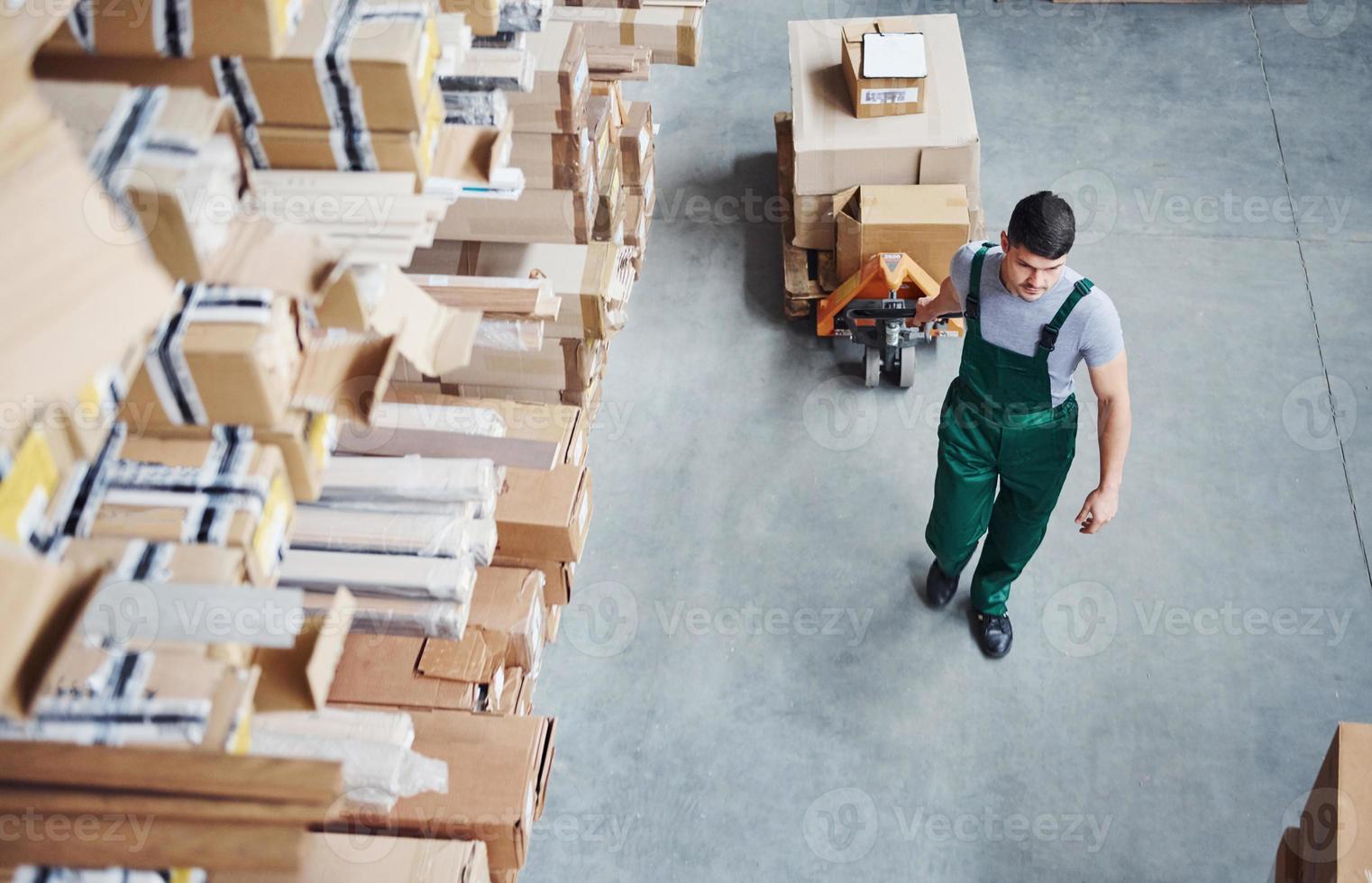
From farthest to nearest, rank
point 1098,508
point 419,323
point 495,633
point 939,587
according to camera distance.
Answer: point 939,587
point 1098,508
point 495,633
point 419,323

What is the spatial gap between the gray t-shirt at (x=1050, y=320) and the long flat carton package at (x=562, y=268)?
1.31 metres

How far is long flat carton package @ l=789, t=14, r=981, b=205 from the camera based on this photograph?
18.0 ft

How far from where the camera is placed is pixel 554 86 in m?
3.82

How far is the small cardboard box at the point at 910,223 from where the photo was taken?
5379 millimetres

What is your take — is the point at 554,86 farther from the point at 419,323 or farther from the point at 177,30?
the point at 177,30

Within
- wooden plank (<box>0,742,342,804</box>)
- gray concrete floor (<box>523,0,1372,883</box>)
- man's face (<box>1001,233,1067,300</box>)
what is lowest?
gray concrete floor (<box>523,0,1372,883</box>)

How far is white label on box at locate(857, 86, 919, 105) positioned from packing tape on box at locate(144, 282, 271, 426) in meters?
4.44

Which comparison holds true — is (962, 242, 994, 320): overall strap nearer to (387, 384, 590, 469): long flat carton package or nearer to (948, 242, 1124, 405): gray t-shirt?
(948, 242, 1124, 405): gray t-shirt

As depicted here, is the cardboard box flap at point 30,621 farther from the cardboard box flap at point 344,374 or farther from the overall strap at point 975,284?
the overall strap at point 975,284

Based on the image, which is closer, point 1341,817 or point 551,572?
point 1341,817

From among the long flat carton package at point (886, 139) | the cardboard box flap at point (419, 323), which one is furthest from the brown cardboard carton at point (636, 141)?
the cardboard box flap at point (419, 323)

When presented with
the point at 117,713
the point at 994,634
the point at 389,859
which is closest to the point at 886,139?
the point at 994,634

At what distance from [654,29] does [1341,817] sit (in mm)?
4363

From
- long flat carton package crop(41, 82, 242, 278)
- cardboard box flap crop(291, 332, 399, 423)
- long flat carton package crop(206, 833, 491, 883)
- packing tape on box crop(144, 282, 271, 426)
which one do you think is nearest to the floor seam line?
long flat carton package crop(206, 833, 491, 883)
